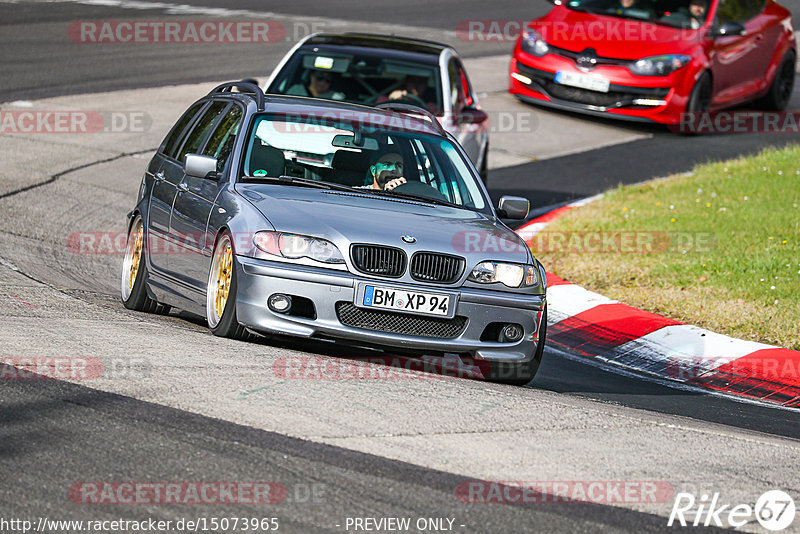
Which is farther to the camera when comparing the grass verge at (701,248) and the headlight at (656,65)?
the headlight at (656,65)

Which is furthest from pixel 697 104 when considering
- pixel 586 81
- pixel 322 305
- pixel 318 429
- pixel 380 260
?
pixel 318 429

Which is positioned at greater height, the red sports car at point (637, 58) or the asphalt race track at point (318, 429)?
the asphalt race track at point (318, 429)

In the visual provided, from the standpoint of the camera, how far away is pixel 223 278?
7555mm

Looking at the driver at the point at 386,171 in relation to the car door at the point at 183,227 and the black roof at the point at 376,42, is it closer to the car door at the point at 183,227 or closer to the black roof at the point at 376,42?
the car door at the point at 183,227

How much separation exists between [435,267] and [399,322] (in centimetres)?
39

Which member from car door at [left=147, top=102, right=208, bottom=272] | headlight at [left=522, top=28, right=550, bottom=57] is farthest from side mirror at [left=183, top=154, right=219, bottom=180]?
headlight at [left=522, top=28, right=550, bottom=57]

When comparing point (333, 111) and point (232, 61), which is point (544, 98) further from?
point (333, 111)

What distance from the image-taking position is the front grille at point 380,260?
7211 mm

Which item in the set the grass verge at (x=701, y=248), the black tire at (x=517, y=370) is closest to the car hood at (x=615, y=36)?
the grass verge at (x=701, y=248)

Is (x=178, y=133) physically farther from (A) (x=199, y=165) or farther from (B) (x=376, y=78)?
(B) (x=376, y=78)

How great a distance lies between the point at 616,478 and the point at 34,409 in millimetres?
2501

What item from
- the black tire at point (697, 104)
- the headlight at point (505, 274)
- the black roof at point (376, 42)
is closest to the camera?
the headlight at point (505, 274)

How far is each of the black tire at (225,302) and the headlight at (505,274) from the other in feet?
4.41

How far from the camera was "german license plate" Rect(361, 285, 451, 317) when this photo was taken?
7.15 m
